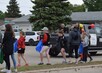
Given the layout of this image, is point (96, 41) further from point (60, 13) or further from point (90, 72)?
point (60, 13)

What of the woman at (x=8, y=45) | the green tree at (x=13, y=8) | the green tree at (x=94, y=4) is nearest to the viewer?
the woman at (x=8, y=45)

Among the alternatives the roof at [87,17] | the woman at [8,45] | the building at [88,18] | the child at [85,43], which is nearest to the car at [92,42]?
the child at [85,43]

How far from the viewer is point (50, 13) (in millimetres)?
46500

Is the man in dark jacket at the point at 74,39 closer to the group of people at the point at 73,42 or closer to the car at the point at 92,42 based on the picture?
the group of people at the point at 73,42

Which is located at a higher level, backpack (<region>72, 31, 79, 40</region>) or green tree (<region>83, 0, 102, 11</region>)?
backpack (<region>72, 31, 79, 40</region>)

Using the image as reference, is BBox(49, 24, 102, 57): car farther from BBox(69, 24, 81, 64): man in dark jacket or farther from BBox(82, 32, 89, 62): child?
BBox(69, 24, 81, 64): man in dark jacket

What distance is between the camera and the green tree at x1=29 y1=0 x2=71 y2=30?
46188mm

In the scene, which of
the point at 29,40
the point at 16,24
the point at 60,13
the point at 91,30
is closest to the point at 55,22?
the point at 60,13

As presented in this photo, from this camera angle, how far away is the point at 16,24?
75.8 meters

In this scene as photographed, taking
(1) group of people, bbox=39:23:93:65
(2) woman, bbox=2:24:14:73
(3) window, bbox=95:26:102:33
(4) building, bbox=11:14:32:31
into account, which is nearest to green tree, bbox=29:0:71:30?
(3) window, bbox=95:26:102:33

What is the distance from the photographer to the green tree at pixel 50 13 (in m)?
46.2

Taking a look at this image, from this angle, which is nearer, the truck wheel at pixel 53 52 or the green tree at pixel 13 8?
the truck wheel at pixel 53 52

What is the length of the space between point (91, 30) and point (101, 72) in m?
8.06

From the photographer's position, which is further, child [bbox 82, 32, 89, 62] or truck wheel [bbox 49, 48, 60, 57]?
truck wheel [bbox 49, 48, 60, 57]
